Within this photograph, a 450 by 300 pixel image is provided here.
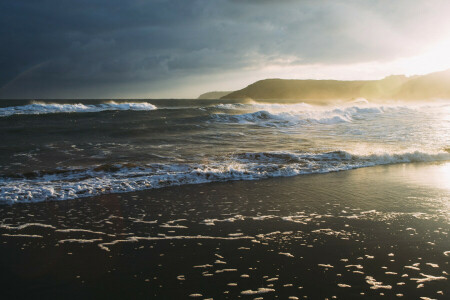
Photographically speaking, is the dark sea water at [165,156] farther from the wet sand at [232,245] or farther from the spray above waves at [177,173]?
the wet sand at [232,245]

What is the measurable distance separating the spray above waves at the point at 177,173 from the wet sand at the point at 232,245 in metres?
0.74

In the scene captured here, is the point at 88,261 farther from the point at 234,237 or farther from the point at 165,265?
the point at 234,237

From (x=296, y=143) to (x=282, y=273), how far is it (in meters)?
13.8

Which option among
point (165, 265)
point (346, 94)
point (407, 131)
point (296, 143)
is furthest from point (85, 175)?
point (346, 94)

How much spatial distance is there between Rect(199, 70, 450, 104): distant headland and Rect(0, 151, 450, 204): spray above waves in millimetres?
86005

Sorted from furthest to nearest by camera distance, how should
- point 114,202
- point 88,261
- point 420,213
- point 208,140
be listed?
point 208,140 → point 114,202 → point 420,213 → point 88,261

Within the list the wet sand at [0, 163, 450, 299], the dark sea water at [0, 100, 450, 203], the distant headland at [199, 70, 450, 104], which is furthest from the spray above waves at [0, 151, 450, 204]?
the distant headland at [199, 70, 450, 104]

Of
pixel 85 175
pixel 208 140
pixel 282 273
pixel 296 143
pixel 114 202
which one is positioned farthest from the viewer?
pixel 208 140

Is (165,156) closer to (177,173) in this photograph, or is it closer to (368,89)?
(177,173)

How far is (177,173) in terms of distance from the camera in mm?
10383

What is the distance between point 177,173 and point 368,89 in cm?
15955

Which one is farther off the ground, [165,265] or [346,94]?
[346,94]

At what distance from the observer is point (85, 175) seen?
34.2 feet

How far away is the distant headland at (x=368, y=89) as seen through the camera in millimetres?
110006
